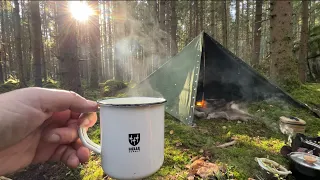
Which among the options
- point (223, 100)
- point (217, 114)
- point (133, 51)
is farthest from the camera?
point (133, 51)

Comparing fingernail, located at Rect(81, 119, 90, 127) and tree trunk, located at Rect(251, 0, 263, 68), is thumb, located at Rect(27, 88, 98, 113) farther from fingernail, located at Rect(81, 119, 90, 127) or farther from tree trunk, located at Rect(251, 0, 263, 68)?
tree trunk, located at Rect(251, 0, 263, 68)

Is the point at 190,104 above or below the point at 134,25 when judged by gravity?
below

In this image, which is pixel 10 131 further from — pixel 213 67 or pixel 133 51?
pixel 133 51

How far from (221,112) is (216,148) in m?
1.30

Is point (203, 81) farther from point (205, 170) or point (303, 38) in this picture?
point (303, 38)

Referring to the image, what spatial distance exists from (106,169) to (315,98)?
4.03 metres

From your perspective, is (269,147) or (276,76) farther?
(276,76)

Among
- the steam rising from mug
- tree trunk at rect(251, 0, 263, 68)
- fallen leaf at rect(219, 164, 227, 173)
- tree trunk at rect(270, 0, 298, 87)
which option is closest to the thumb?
fallen leaf at rect(219, 164, 227, 173)

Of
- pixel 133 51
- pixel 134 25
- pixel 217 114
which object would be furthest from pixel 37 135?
pixel 133 51

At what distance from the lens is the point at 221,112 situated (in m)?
2.95

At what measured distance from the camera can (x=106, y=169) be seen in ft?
2.54

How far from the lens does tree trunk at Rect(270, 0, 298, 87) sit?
3613 mm

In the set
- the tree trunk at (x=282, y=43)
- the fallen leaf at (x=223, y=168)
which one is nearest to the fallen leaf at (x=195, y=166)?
the fallen leaf at (x=223, y=168)

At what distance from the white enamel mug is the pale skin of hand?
20 cm
